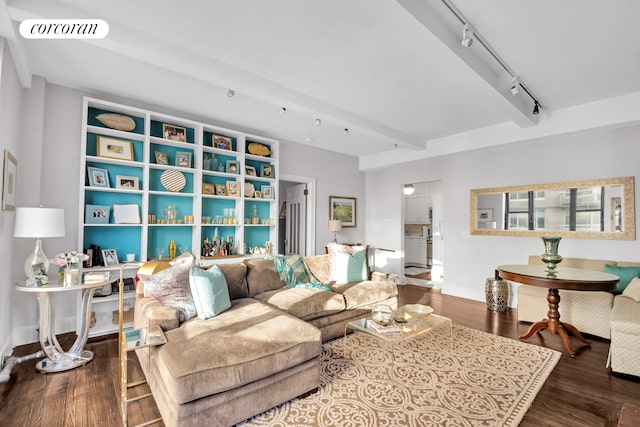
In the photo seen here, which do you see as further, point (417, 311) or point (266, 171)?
point (266, 171)

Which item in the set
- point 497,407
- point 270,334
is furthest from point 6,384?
point 497,407

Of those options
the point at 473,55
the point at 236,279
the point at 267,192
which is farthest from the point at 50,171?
the point at 473,55

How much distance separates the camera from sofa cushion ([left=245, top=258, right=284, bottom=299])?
330 cm

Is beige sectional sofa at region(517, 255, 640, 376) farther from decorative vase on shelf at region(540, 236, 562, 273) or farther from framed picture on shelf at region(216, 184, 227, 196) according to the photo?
framed picture on shelf at region(216, 184, 227, 196)

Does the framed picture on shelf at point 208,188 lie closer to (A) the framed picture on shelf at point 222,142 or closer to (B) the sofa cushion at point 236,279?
(A) the framed picture on shelf at point 222,142

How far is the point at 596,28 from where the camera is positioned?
2312 mm

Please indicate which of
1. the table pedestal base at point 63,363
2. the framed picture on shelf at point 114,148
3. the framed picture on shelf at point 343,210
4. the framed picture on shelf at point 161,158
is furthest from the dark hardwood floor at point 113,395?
the framed picture on shelf at point 343,210

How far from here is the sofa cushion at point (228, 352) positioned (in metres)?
1.69

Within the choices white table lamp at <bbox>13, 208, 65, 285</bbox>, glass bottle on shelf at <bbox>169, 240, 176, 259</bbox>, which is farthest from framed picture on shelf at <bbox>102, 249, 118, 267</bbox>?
white table lamp at <bbox>13, 208, 65, 285</bbox>

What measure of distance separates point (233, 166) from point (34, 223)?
98.9 inches

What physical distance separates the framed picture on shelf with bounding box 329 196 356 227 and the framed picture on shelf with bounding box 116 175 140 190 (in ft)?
11.3

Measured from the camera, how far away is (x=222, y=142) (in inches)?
179

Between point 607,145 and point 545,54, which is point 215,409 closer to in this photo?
point 545,54

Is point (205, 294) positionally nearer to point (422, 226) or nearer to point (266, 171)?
point (266, 171)
